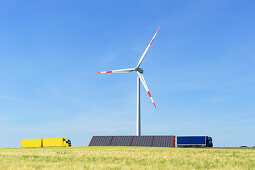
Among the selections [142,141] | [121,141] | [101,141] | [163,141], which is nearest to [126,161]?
[163,141]

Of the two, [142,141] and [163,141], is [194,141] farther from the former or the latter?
[142,141]

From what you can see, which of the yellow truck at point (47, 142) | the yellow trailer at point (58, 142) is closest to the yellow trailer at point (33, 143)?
the yellow truck at point (47, 142)

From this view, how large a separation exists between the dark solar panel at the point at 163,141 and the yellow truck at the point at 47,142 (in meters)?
26.5

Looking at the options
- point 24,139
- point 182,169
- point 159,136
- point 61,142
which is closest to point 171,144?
point 159,136

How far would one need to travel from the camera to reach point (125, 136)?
72375 mm

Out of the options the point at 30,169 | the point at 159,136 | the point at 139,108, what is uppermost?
the point at 139,108

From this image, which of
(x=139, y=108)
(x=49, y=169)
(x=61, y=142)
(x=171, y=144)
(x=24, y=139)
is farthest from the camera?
(x=24, y=139)

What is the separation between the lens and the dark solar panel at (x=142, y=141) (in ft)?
222

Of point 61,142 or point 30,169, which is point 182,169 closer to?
point 30,169

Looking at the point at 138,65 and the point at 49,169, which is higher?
the point at 138,65

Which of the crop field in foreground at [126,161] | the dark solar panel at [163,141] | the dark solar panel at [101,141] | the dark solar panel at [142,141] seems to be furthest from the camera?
the dark solar panel at [101,141]

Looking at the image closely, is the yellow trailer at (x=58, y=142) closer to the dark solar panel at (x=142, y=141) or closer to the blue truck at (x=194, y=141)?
the dark solar panel at (x=142, y=141)

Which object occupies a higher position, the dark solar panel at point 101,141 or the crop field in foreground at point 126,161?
the dark solar panel at point 101,141

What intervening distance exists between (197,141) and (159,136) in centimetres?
942
